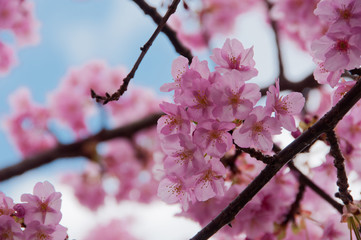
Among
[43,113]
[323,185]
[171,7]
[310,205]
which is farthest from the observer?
[43,113]

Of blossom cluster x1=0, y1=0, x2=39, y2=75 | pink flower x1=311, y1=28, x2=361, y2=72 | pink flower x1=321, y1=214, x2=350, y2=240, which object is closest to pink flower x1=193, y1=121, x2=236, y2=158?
pink flower x1=311, y1=28, x2=361, y2=72

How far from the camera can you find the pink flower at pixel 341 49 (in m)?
1.18

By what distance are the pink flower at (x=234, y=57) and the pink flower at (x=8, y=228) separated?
74cm

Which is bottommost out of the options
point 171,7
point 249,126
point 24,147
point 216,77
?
point 249,126

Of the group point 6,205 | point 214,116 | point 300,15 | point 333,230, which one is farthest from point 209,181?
point 300,15

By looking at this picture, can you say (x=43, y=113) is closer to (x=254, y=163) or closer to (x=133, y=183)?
(x=133, y=183)

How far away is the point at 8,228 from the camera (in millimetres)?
1186

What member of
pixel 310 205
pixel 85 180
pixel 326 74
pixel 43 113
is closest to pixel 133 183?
pixel 85 180

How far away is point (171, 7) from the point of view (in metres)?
1.26

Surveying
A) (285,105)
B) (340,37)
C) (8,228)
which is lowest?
(8,228)

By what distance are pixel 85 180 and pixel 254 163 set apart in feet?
13.8

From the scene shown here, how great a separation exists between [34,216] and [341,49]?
1027 millimetres

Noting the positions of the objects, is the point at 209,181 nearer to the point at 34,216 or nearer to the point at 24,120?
the point at 34,216

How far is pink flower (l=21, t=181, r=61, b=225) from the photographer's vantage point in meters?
1.27
